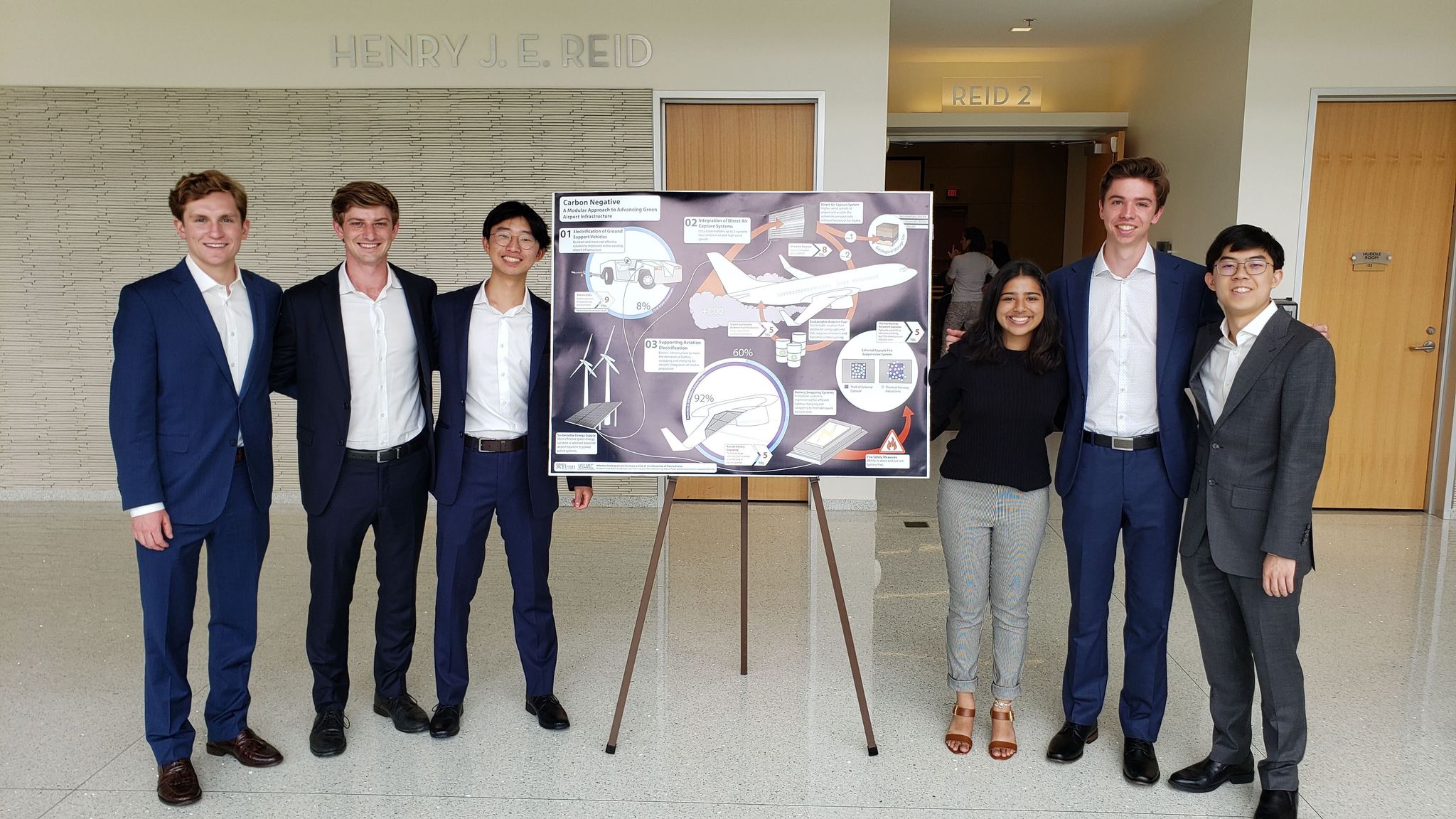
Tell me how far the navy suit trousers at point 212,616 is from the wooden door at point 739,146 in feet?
11.4

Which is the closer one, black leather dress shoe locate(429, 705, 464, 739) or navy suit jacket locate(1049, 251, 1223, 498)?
navy suit jacket locate(1049, 251, 1223, 498)

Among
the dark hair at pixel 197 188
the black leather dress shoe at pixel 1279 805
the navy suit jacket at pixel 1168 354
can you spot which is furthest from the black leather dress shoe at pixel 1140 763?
the dark hair at pixel 197 188

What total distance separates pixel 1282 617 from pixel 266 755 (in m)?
2.98

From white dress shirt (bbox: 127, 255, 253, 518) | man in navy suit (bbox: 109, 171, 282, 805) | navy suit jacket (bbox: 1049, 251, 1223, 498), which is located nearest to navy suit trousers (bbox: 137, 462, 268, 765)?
man in navy suit (bbox: 109, 171, 282, 805)

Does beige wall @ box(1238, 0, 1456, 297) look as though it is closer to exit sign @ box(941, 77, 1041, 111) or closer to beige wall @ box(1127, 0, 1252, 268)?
beige wall @ box(1127, 0, 1252, 268)

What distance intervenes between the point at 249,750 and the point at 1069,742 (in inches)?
99.6

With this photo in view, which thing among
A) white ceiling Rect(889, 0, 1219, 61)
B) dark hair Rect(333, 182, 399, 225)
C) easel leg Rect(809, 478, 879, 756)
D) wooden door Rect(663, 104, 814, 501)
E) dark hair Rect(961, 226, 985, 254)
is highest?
white ceiling Rect(889, 0, 1219, 61)

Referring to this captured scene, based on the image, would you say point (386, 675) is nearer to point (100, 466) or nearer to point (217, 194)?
point (217, 194)

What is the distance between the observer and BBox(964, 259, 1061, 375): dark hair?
298cm

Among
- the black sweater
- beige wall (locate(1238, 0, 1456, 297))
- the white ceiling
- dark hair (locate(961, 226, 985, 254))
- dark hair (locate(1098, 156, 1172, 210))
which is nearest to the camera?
dark hair (locate(1098, 156, 1172, 210))

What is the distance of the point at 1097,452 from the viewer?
117 inches

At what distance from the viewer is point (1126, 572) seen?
306 cm

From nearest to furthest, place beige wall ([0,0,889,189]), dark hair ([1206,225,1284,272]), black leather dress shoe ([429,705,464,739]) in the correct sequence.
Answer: dark hair ([1206,225,1284,272])
black leather dress shoe ([429,705,464,739])
beige wall ([0,0,889,189])

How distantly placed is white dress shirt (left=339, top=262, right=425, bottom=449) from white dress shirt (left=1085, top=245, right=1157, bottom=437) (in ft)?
7.00
